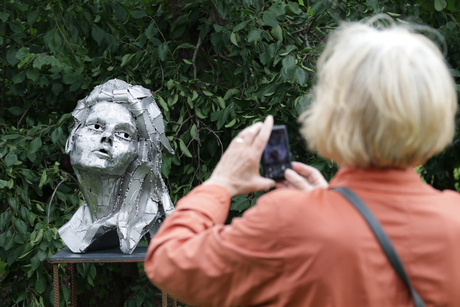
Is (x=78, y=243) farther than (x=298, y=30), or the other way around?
(x=298, y=30)

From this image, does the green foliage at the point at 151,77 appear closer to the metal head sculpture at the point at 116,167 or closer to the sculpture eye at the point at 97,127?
Result: the metal head sculpture at the point at 116,167

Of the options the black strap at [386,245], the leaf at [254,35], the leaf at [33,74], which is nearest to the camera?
the black strap at [386,245]

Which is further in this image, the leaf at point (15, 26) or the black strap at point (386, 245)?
the leaf at point (15, 26)

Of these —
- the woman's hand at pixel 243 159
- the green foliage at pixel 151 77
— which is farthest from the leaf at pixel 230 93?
the woman's hand at pixel 243 159

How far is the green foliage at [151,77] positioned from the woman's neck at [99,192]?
42 centimetres

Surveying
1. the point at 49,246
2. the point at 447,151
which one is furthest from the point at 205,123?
the point at 447,151

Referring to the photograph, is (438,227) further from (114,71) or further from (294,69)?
(114,71)

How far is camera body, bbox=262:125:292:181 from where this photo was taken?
3.74 ft

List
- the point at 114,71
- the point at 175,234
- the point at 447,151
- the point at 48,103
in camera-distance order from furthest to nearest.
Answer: the point at 447,151, the point at 48,103, the point at 114,71, the point at 175,234

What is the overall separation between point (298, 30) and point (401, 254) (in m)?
2.32

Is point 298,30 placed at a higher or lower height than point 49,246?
higher

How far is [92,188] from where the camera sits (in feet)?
7.82

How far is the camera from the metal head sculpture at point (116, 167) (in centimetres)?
227

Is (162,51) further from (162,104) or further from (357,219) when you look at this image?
(357,219)
